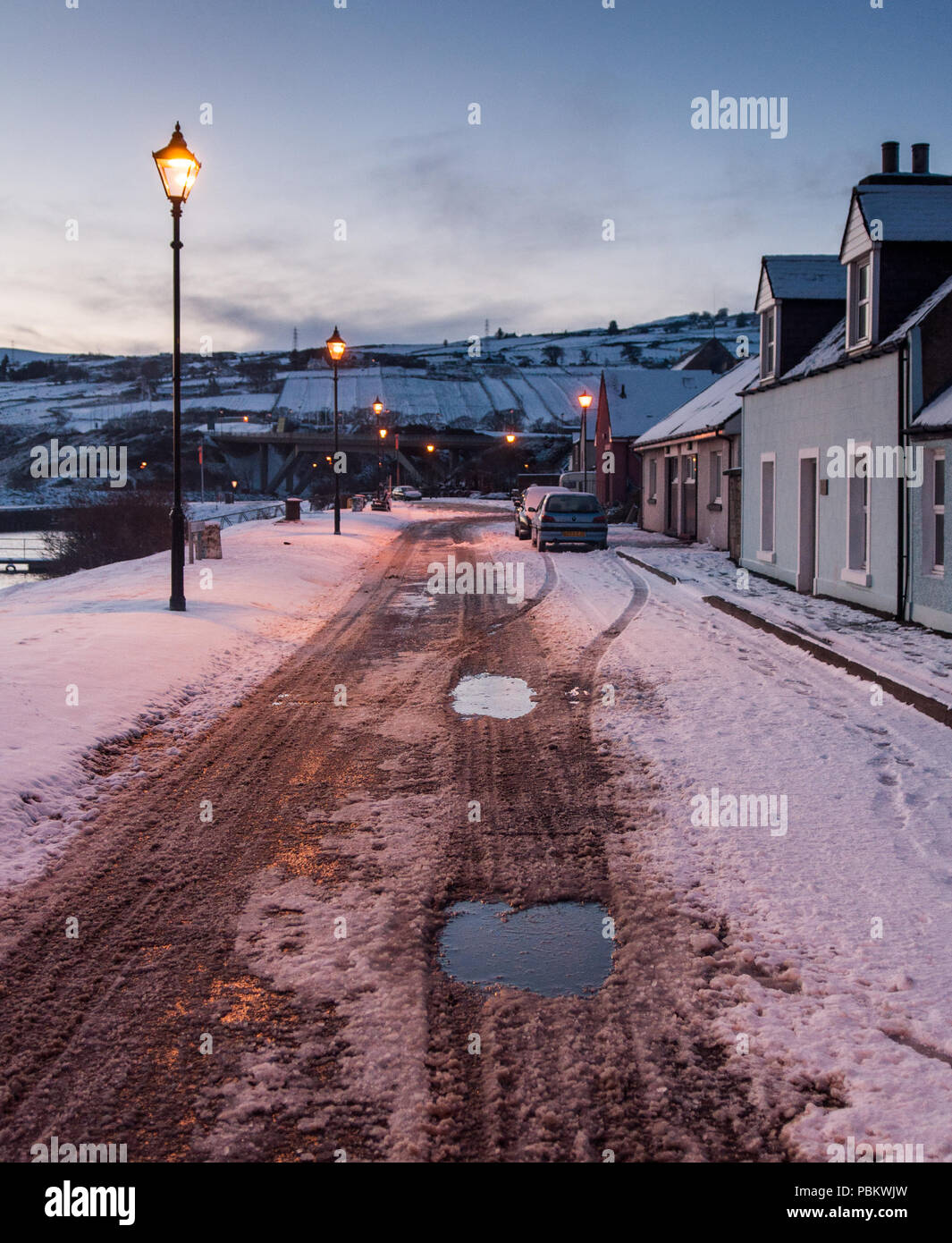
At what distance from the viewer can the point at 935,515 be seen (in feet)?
44.2

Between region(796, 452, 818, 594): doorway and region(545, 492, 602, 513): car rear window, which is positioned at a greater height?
region(545, 492, 602, 513): car rear window

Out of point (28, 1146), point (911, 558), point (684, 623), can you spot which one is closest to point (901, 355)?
point (911, 558)

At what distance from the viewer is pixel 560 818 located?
6.30 meters

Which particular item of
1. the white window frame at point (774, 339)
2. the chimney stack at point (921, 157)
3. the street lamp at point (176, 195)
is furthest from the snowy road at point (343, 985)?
the chimney stack at point (921, 157)

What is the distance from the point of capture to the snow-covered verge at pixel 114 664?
6.47m

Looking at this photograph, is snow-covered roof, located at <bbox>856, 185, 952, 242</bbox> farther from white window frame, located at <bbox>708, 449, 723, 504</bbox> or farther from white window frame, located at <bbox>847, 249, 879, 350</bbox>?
white window frame, located at <bbox>708, 449, 723, 504</bbox>

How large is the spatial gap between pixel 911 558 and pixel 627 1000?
37.6 feet

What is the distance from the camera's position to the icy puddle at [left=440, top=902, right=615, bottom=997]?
430cm

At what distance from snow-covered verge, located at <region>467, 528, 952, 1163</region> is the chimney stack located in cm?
1451

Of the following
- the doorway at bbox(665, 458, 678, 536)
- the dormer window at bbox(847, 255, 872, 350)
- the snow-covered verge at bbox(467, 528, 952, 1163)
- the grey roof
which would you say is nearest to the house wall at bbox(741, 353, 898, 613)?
the dormer window at bbox(847, 255, 872, 350)

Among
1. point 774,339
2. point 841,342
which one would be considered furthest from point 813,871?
point 774,339

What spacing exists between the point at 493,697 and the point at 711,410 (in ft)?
76.7

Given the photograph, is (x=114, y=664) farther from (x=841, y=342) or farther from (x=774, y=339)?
(x=774, y=339)

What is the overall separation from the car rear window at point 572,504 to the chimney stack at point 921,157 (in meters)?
11.3
